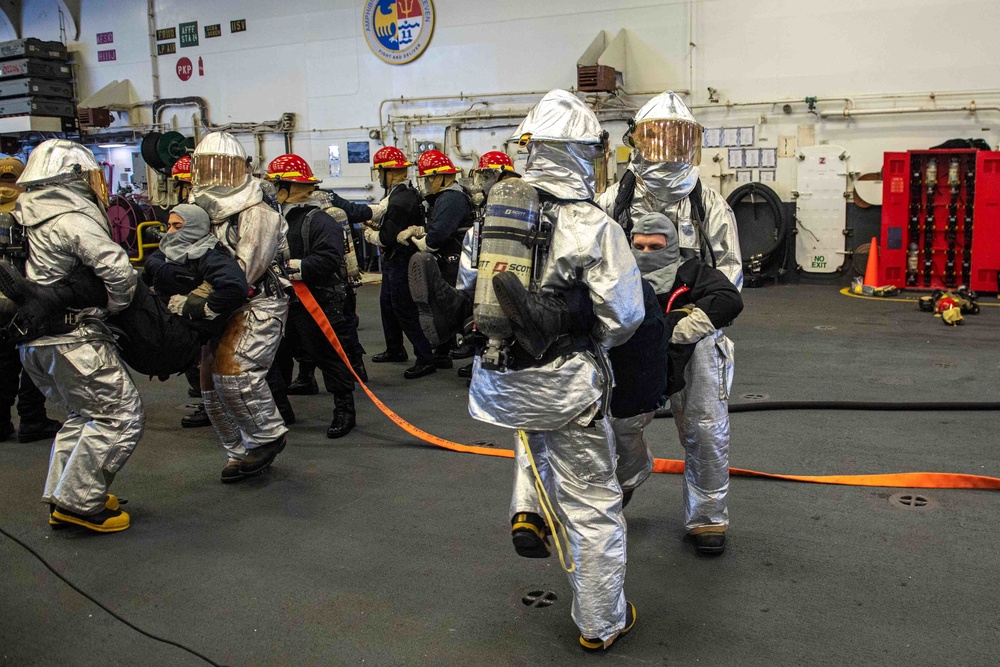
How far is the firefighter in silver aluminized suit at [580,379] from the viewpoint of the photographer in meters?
2.56

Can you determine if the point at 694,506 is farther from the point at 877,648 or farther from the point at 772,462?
the point at 772,462

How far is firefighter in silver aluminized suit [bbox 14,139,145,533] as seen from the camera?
11.8 ft

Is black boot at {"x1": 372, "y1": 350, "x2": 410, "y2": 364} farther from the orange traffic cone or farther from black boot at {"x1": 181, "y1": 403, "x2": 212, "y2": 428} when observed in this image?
the orange traffic cone

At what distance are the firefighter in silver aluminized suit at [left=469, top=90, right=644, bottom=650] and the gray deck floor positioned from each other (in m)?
0.30

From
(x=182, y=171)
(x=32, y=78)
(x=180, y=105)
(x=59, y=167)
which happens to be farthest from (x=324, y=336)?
(x=32, y=78)

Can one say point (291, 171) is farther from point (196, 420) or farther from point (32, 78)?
point (32, 78)

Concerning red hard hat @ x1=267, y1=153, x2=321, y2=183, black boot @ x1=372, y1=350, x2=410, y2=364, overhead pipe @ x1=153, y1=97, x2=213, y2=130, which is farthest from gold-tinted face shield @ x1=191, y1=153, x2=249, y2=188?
overhead pipe @ x1=153, y1=97, x2=213, y2=130

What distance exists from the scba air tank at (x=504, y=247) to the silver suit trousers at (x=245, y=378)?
2.06 metres

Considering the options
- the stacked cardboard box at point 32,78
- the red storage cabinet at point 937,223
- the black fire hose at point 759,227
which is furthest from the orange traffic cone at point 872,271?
the stacked cardboard box at point 32,78

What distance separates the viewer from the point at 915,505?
12.4 feet

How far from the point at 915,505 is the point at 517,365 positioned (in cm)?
226

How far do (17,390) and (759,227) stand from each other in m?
9.50

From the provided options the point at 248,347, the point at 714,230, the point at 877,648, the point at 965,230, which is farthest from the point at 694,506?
the point at 965,230

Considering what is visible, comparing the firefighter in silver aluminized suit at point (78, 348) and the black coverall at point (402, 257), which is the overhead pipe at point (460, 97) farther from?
the firefighter in silver aluminized suit at point (78, 348)
